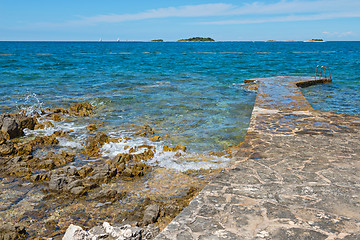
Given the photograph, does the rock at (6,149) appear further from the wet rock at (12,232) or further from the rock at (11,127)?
the wet rock at (12,232)

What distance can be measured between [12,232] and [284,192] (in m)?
3.95

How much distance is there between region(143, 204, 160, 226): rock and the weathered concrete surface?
0.80 meters

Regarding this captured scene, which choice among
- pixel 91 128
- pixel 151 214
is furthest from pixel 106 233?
pixel 91 128

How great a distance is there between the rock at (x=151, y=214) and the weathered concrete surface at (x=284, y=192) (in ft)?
2.63

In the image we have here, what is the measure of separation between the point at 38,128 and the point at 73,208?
19.7 feet

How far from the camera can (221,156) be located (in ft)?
Answer: 24.1

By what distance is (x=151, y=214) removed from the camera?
452 centimetres

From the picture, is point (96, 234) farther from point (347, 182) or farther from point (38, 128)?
point (38, 128)

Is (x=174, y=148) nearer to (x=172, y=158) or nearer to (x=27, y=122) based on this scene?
(x=172, y=158)

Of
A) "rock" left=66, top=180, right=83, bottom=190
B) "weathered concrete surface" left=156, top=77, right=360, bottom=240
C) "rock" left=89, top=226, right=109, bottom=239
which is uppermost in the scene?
"weathered concrete surface" left=156, top=77, right=360, bottom=240

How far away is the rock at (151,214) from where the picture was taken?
4.47 metres

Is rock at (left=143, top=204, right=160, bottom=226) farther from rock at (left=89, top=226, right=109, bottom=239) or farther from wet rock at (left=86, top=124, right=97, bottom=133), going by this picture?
wet rock at (left=86, top=124, right=97, bottom=133)

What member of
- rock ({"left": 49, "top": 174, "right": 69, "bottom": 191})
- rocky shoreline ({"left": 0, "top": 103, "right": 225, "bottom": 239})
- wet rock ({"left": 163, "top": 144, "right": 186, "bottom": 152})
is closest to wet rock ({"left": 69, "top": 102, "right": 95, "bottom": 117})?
rocky shoreline ({"left": 0, "top": 103, "right": 225, "bottom": 239})

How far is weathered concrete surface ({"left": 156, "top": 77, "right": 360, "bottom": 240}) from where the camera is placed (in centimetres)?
342
